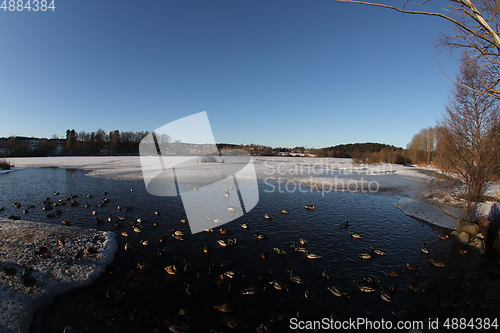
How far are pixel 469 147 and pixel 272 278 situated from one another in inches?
575

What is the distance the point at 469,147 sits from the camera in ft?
44.5

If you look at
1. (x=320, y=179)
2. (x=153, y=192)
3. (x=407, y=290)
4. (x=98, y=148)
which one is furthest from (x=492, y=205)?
(x=98, y=148)

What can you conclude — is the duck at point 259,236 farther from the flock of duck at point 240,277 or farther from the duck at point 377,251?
the duck at point 377,251

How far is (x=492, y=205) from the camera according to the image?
13242mm

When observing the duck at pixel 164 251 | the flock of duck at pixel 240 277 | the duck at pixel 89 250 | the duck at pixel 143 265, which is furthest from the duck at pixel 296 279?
the duck at pixel 89 250

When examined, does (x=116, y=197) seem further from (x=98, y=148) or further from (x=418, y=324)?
(x=98, y=148)

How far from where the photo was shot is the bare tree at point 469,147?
504 inches

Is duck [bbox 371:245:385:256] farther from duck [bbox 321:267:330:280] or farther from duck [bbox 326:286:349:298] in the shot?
duck [bbox 326:286:349:298]

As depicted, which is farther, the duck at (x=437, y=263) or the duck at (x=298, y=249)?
the duck at (x=298, y=249)

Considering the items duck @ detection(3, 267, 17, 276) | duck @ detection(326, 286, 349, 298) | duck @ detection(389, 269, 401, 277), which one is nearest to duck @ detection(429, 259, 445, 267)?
duck @ detection(389, 269, 401, 277)

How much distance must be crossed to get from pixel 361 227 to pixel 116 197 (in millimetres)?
22304

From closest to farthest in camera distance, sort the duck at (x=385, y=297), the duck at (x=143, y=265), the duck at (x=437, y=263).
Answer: the duck at (x=385, y=297) < the duck at (x=143, y=265) < the duck at (x=437, y=263)

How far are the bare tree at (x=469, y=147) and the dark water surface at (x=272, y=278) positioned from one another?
3.28m

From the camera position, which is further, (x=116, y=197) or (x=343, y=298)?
(x=116, y=197)
